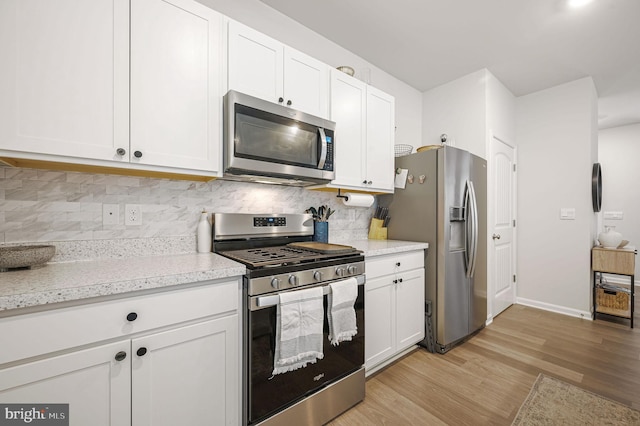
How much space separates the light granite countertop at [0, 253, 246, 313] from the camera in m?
0.85

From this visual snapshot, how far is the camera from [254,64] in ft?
5.44

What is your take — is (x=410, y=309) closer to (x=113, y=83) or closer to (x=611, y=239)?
(x=113, y=83)

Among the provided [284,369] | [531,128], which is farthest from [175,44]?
[531,128]

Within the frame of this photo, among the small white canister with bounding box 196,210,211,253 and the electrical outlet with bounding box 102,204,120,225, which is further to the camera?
the small white canister with bounding box 196,210,211,253

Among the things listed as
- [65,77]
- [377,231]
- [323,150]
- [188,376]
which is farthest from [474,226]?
[65,77]

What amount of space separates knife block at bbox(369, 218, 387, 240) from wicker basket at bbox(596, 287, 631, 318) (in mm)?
2742

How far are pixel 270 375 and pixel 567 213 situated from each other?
3.90 metres

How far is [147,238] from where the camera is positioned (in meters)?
1.55

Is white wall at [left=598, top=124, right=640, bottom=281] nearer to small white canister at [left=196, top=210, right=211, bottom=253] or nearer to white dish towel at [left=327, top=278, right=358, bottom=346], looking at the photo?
white dish towel at [left=327, top=278, right=358, bottom=346]

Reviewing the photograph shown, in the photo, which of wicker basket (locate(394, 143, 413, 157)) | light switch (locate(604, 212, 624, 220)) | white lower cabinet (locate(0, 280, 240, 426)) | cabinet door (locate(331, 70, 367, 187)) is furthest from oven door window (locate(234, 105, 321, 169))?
light switch (locate(604, 212, 624, 220))

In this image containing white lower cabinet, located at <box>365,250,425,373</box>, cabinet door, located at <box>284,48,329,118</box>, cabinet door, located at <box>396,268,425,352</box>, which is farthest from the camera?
cabinet door, located at <box>396,268,425,352</box>

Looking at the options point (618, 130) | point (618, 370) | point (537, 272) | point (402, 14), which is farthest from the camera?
point (618, 130)

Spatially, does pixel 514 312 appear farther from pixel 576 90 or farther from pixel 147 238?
pixel 147 238

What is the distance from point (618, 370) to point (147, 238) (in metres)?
3.49
